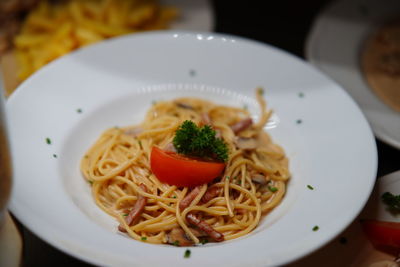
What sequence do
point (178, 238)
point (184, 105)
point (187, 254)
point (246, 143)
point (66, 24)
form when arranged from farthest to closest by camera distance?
1. point (66, 24)
2. point (184, 105)
3. point (246, 143)
4. point (178, 238)
5. point (187, 254)

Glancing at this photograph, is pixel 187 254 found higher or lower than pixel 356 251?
higher

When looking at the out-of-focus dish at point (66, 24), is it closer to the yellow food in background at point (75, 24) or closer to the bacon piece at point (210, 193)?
the yellow food in background at point (75, 24)

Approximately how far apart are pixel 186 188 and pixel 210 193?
15 centimetres

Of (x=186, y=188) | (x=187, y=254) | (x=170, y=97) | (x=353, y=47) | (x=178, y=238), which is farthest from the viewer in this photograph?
(x=353, y=47)

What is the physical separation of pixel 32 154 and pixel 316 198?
1.70m

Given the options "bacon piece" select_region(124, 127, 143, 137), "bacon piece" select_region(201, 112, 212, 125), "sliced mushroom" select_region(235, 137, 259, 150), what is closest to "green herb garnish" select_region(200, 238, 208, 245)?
"sliced mushroom" select_region(235, 137, 259, 150)

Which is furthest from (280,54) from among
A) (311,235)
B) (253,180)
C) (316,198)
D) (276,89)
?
(311,235)

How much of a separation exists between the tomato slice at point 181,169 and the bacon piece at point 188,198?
4cm

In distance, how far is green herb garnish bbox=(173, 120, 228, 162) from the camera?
3.06 metres

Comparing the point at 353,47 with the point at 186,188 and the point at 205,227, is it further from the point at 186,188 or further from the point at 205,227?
the point at 205,227

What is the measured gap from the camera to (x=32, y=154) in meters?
3.07

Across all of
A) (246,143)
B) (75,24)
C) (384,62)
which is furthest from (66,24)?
(384,62)

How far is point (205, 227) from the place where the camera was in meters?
2.92

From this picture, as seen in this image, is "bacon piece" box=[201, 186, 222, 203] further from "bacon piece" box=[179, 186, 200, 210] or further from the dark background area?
the dark background area
